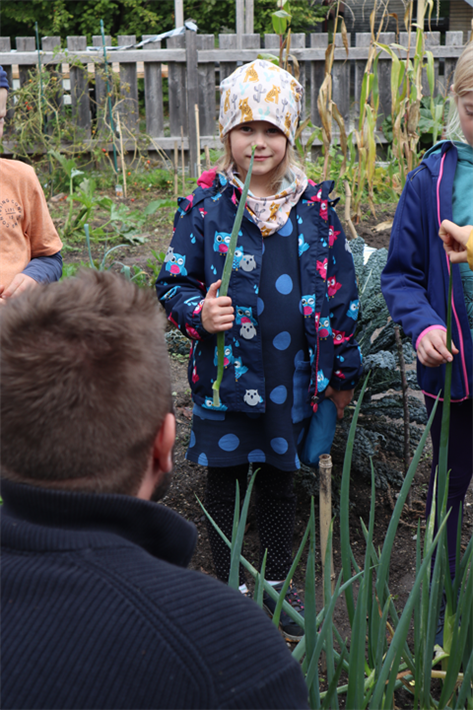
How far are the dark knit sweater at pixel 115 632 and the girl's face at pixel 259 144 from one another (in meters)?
1.32

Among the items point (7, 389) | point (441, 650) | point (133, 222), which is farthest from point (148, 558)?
point (133, 222)

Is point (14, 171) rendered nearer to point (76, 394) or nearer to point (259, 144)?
point (259, 144)

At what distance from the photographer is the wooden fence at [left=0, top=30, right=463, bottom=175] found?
311 inches

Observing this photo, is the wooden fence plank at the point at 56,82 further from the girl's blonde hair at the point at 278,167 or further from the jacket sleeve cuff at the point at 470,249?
the jacket sleeve cuff at the point at 470,249

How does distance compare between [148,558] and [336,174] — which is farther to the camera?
[336,174]

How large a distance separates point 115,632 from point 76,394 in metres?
0.23

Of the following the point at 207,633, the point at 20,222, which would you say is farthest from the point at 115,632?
the point at 20,222

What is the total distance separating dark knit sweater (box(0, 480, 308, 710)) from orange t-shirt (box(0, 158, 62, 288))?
1.38m

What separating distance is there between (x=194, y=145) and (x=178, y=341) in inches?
202

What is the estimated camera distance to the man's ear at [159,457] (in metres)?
0.79

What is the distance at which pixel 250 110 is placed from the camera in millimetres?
1767

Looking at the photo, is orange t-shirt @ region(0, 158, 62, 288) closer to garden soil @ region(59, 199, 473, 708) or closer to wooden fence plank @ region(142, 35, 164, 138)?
garden soil @ region(59, 199, 473, 708)

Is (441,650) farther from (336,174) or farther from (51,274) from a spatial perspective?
(336,174)

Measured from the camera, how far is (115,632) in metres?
0.62
